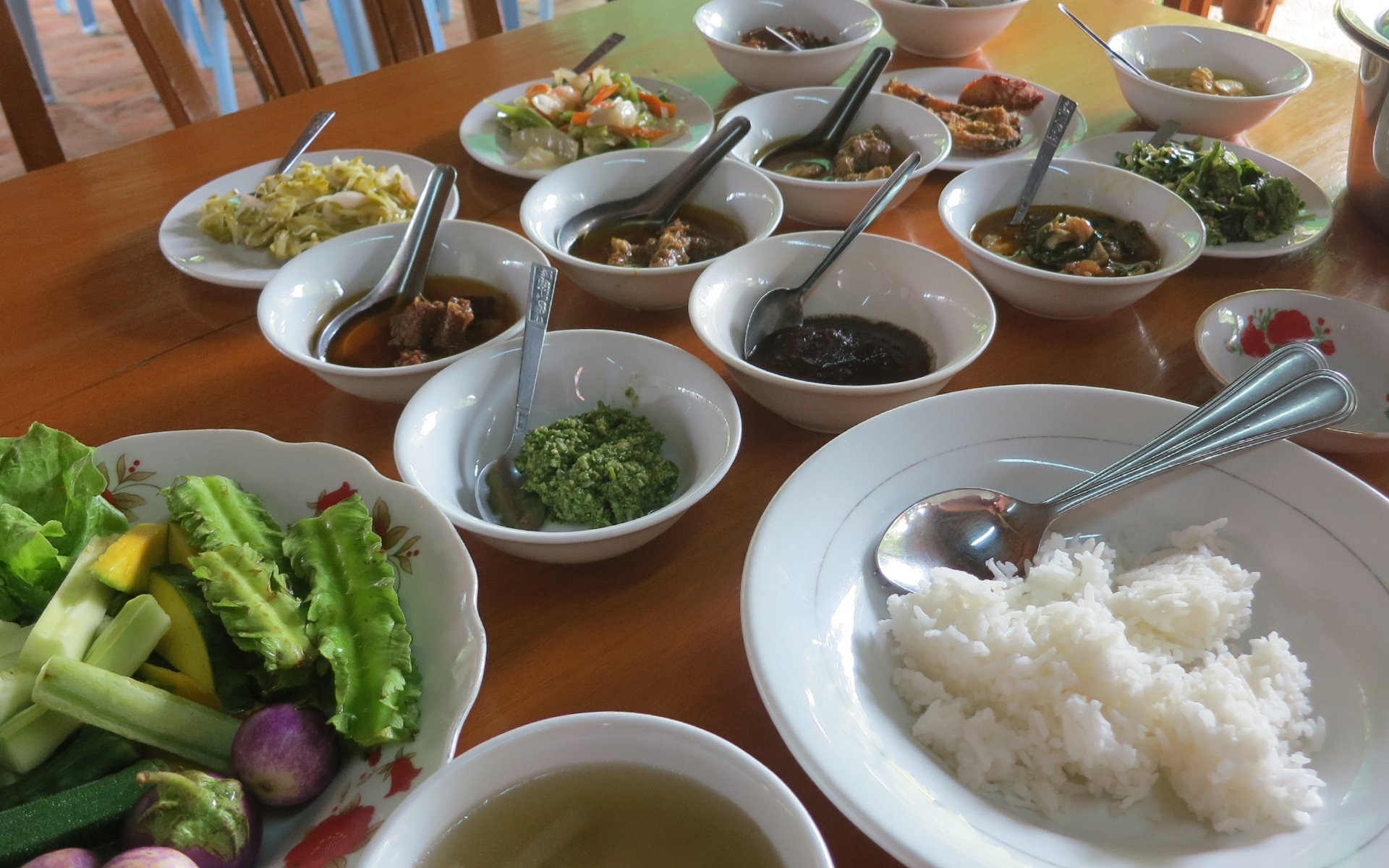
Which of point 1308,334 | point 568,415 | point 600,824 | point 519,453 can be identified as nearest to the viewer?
point 600,824

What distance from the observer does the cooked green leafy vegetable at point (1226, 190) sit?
1753 millimetres

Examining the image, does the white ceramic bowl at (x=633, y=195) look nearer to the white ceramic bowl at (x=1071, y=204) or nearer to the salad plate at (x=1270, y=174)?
the white ceramic bowl at (x=1071, y=204)

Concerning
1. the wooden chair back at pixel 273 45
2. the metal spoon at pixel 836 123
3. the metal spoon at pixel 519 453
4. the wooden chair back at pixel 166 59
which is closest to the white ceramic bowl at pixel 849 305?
the metal spoon at pixel 519 453

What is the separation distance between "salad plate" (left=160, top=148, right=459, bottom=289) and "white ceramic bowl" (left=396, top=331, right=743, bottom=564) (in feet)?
1.83

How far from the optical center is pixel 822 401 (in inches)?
50.0

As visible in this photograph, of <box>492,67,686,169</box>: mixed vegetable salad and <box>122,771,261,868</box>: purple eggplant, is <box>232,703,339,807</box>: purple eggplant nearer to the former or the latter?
Answer: <box>122,771,261,868</box>: purple eggplant

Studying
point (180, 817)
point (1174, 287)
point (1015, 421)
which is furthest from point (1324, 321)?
point (180, 817)

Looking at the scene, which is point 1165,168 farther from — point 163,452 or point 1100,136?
point 163,452

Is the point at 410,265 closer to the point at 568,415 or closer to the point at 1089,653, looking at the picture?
the point at 568,415

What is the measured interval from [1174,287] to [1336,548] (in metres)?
0.81

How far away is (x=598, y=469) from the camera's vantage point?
120 cm

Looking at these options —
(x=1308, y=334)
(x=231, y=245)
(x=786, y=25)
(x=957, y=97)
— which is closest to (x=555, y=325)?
(x=231, y=245)

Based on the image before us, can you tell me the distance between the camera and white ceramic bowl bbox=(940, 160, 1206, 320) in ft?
4.88

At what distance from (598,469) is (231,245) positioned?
105 centimetres
